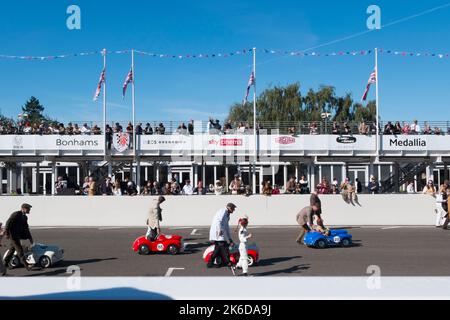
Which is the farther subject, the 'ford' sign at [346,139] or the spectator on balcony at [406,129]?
the spectator on balcony at [406,129]

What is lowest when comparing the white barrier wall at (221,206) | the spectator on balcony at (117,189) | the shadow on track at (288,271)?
the shadow on track at (288,271)

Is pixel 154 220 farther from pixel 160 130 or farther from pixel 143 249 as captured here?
pixel 160 130

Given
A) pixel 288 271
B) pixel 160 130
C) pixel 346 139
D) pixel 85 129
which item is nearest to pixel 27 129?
pixel 85 129

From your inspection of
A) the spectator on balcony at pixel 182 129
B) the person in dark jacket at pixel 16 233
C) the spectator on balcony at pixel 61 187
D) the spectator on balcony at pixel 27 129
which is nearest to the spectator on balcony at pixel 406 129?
the spectator on balcony at pixel 182 129

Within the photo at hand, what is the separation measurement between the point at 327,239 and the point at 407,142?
1566 centimetres

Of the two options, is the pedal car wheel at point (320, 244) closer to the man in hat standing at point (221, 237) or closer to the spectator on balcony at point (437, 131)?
the man in hat standing at point (221, 237)

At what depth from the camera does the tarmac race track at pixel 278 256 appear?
11.5m

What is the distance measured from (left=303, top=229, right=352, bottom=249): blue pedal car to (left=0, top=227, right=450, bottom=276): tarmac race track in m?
0.29

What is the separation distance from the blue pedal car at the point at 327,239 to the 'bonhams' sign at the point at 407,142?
14.8m

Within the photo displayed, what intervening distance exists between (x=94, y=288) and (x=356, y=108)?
2196 inches

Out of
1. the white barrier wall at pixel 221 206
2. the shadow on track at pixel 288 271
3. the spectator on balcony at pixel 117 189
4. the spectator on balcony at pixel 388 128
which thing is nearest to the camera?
the shadow on track at pixel 288 271

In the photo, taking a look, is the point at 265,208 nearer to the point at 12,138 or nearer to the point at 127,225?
the point at 127,225

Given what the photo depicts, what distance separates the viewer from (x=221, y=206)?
72.2ft

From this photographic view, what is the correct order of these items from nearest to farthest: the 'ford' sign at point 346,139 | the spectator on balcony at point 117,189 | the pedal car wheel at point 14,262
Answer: the pedal car wheel at point 14,262, the spectator on balcony at point 117,189, the 'ford' sign at point 346,139
